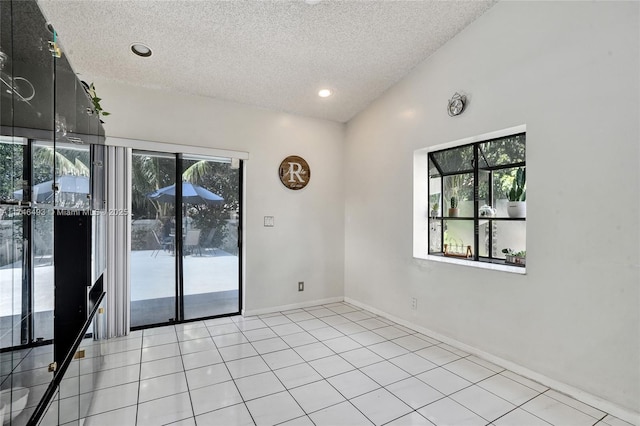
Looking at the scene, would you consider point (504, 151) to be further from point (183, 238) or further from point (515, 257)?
point (183, 238)

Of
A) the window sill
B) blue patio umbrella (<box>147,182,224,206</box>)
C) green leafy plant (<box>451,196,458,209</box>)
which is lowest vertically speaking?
the window sill

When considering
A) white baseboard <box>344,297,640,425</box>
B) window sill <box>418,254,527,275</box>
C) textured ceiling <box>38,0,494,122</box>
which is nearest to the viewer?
white baseboard <box>344,297,640,425</box>

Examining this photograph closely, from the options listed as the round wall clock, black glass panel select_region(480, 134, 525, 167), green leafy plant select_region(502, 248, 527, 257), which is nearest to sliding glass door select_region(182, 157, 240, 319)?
the round wall clock

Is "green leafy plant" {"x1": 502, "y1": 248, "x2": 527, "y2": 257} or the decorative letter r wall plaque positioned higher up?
the decorative letter r wall plaque

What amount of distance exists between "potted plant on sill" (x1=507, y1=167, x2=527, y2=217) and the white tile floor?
4.62ft

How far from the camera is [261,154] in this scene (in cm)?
420

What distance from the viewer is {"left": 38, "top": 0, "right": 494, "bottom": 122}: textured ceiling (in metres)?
2.53

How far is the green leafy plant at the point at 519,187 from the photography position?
2893mm

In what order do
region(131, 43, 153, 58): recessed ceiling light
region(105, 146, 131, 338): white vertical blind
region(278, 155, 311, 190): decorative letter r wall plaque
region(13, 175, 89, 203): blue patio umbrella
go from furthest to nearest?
1. region(278, 155, 311, 190): decorative letter r wall plaque
2. region(105, 146, 131, 338): white vertical blind
3. region(131, 43, 153, 58): recessed ceiling light
4. region(13, 175, 89, 203): blue patio umbrella

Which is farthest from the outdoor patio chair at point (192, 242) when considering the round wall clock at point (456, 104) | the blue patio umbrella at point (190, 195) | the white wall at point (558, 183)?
the round wall clock at point (456, 104)

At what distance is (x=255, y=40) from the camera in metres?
2.93

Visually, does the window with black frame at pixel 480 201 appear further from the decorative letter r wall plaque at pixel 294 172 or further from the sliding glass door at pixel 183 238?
the sliding glass door at pixel 183 238

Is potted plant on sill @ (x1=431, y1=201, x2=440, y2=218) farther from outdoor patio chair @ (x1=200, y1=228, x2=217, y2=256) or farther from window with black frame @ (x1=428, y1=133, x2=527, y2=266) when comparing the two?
outdoor patio chair @ (x1=200, y1=228, x2=217, y2=256)

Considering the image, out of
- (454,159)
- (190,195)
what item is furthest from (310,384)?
(454,159)
